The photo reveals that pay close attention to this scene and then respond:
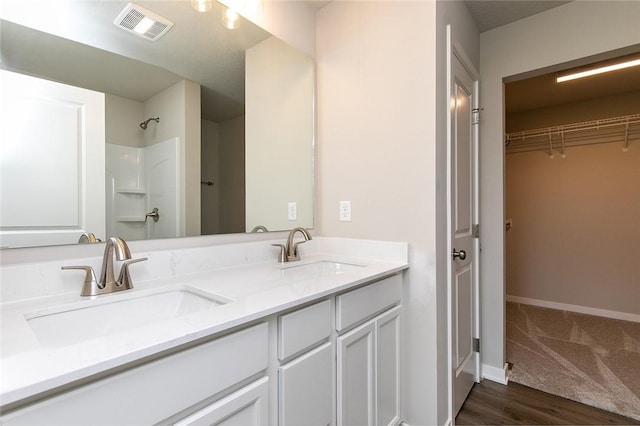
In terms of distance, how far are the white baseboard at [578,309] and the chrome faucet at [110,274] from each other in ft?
13.9

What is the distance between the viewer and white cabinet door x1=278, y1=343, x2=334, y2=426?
36.2 inches

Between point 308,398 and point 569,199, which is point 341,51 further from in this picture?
point 569,199

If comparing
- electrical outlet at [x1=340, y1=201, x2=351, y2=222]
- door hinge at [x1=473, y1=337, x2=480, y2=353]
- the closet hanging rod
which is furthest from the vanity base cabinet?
the closet hanging rod

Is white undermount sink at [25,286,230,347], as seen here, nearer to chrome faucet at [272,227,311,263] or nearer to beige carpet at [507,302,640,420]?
chrome faucet at [272,227,311,263]

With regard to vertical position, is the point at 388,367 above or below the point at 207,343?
below

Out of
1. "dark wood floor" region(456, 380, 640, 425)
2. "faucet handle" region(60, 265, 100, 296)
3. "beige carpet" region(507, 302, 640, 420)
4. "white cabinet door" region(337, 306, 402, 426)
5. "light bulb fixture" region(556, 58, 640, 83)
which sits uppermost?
"light bulb fixture" region(556, 58, 640, 83)

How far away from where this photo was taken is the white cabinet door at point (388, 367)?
4.43 feet

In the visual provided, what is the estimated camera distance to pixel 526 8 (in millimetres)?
1928

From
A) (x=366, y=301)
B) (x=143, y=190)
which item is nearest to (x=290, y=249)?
(x=366, y=301)

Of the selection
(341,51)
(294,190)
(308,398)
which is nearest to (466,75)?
(341,51)

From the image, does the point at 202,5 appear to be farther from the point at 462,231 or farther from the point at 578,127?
the point at 578,127

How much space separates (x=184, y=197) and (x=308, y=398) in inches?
37.4

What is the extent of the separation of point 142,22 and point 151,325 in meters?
1.18

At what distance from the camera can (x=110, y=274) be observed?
1.01 metres
